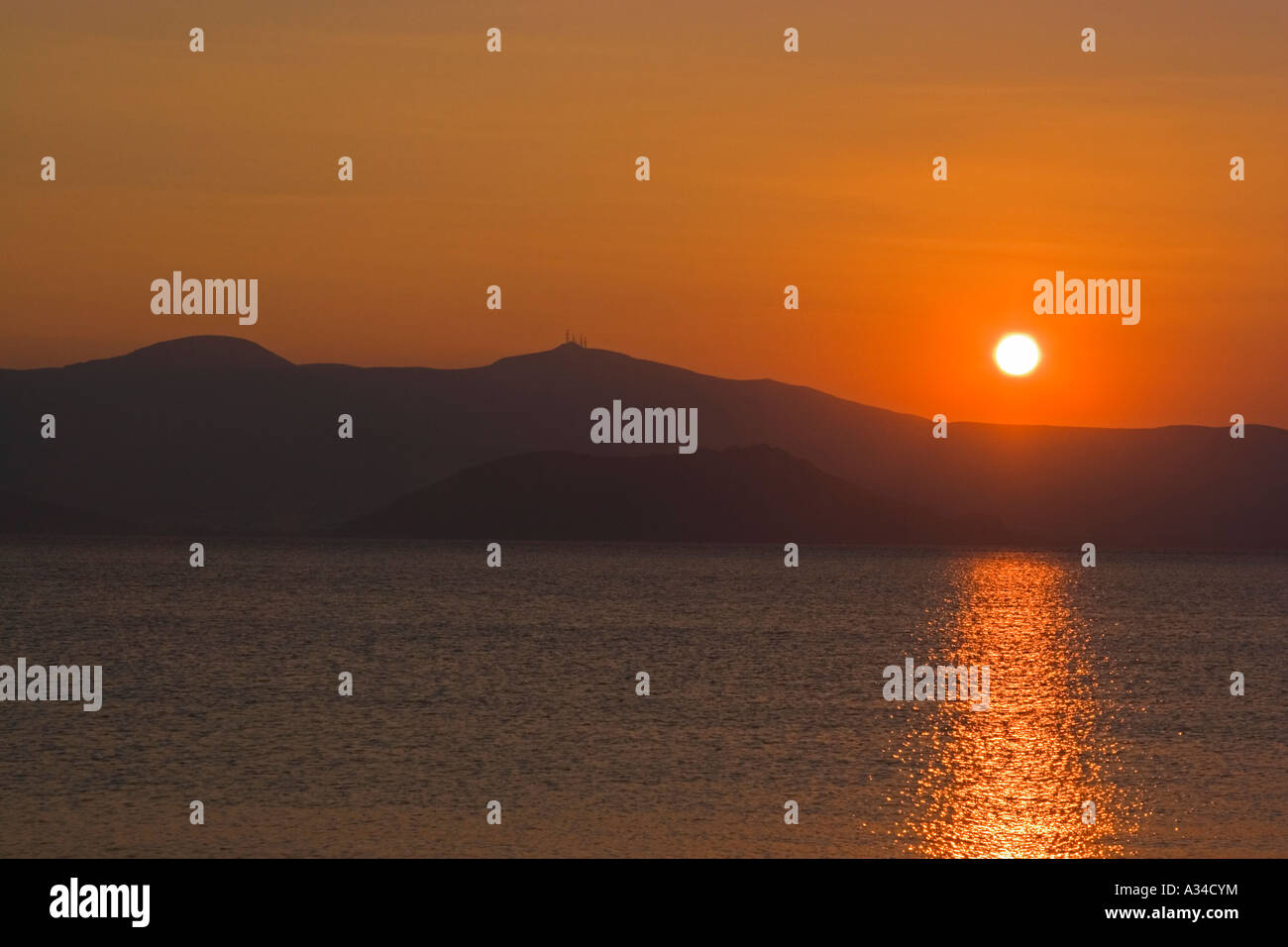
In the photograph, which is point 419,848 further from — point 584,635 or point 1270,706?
point 584,635

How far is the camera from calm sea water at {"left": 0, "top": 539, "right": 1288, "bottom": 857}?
33688 millimetres

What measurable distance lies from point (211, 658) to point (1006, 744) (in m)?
46.1

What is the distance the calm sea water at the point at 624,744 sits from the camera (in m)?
33.7

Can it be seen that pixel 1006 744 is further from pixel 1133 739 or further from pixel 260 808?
pixel 260 808

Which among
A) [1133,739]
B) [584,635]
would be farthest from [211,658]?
[1133,739]

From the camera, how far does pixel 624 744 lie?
48.8 meters

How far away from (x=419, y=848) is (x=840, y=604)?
398 feet

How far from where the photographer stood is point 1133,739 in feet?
175
